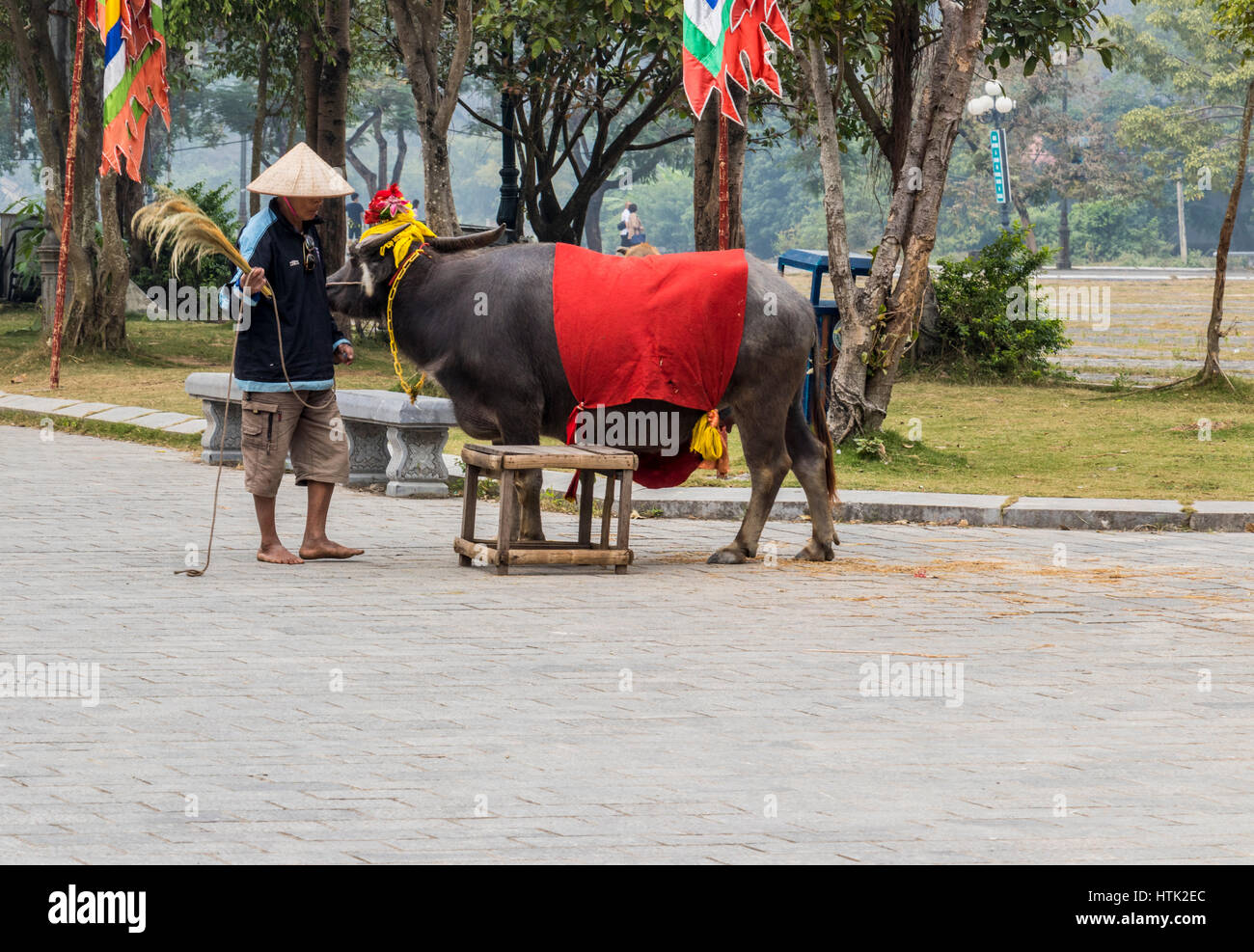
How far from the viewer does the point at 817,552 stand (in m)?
10.2

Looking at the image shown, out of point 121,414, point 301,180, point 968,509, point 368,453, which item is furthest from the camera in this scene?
point 121,414

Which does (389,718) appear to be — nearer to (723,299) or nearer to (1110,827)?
(1110,827)

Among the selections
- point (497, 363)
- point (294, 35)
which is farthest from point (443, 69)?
point (497, 363)

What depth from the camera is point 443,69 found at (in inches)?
1355

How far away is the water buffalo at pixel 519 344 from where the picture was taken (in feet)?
31.4

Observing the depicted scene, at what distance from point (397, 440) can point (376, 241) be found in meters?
3.14

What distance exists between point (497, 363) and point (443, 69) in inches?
1030

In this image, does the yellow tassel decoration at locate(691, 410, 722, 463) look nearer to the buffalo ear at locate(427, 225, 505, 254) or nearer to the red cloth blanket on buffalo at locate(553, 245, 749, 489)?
the red cloth blanket on buffalo at locate(553, 245, 749, 489)

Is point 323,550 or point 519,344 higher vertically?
point 519,344

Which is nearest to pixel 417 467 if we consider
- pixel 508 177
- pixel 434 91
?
pixel 434 91

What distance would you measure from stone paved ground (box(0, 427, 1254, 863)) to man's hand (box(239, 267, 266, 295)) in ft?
5.05

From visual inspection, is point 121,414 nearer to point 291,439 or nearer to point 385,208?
point 385,208

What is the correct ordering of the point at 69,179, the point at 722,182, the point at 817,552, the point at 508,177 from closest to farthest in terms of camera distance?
the point at 817,552
the point at 722,182
the point at 69,179
the point at 508,177

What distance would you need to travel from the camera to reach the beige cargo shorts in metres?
9.38
